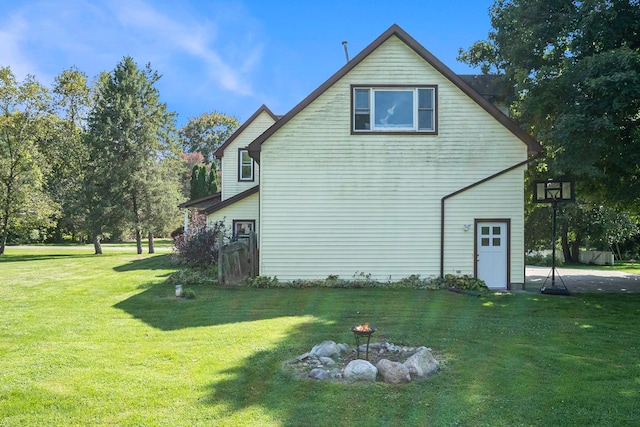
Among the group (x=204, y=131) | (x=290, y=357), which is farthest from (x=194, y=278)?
(x=204, y=131)

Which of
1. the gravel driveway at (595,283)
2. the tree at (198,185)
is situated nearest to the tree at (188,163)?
the tree at (198,185)

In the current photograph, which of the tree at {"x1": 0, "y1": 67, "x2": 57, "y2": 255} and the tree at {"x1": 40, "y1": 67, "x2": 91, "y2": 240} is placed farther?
the tree at {"x1": 40, "y1": 67, "x2": 91, "y2": 240}

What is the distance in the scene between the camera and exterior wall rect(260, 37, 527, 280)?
13.7 metres

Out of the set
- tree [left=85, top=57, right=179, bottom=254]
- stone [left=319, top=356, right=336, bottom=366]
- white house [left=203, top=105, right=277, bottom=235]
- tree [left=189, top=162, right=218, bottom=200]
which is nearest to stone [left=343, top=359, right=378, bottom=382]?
stone [left=319, top=356, right=336, bottom=366]

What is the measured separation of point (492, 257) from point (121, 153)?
23.7 meters

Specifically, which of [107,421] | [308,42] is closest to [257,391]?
[107,421]

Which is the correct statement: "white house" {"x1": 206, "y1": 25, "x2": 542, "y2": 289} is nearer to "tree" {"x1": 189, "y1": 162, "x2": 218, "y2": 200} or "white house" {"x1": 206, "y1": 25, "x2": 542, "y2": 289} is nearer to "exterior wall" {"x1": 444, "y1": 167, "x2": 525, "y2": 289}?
"exterior wall" {"x1": 444, "y1": 167, "x2": 525, "y2": 289}

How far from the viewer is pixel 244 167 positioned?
22.7 metres

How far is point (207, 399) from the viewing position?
185 inches

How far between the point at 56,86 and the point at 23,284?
974 inches

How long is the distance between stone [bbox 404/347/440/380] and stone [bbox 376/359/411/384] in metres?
0.09

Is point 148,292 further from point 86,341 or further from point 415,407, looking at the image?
point 415,407

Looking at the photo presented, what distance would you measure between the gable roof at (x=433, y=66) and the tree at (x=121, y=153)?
705 inches

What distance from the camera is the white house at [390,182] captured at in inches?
536
